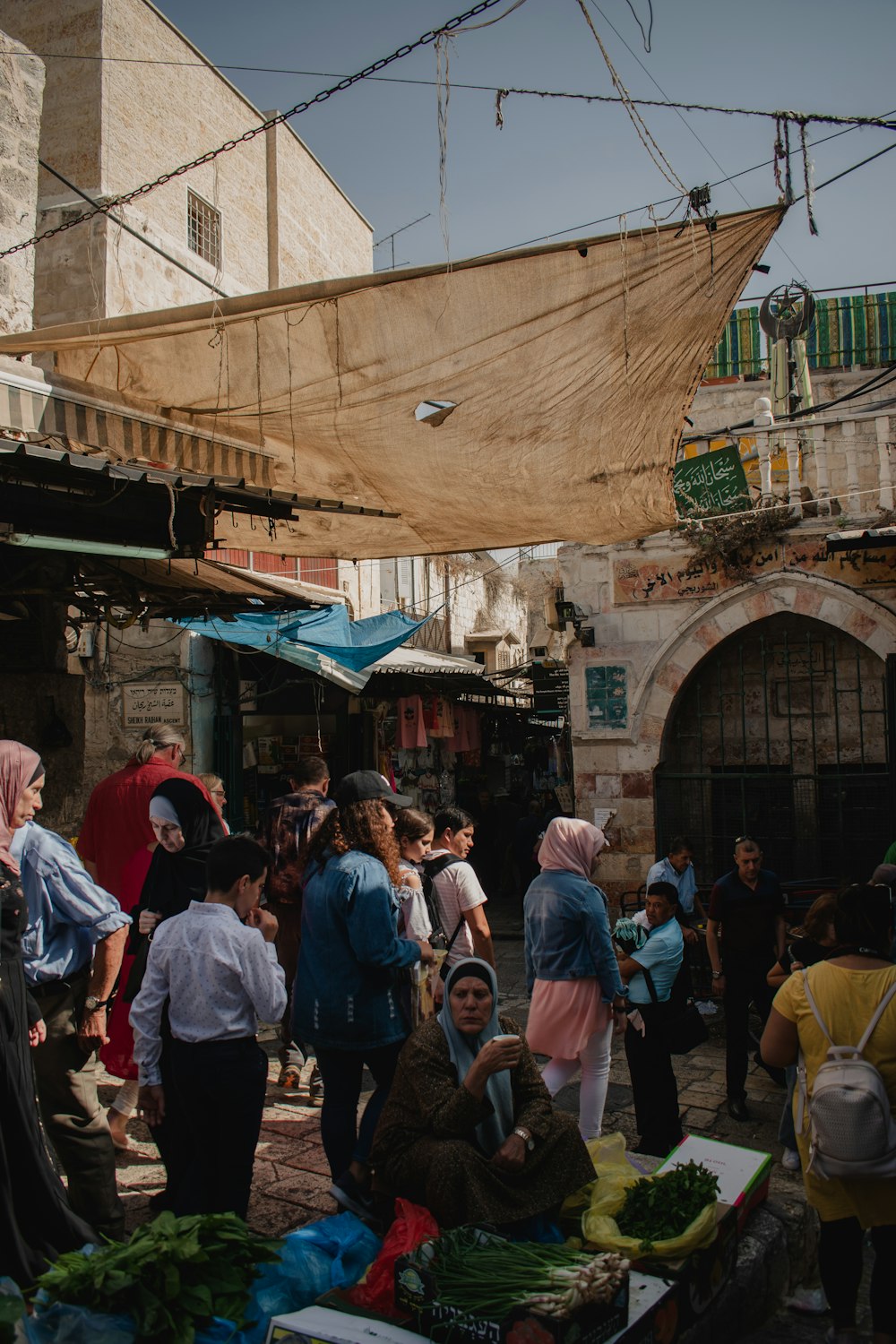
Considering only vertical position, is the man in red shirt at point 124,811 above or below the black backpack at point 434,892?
above

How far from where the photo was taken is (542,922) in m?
4.61

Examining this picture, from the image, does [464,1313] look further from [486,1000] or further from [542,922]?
[542,922]

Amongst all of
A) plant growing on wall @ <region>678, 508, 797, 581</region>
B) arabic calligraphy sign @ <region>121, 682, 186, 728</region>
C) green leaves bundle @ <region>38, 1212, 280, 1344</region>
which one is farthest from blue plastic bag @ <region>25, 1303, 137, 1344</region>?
arabic calligraphy sign @ <region>121, 682, 186, 728</region>

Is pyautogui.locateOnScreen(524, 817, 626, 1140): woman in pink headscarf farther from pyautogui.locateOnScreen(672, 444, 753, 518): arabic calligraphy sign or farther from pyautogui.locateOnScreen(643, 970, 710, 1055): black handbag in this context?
pyautogui.locateOnScreen(672, 444, 753, 518): arabic calligraphy sign


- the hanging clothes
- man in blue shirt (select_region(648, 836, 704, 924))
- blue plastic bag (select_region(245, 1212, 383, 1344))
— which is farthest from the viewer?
the hanging clothes

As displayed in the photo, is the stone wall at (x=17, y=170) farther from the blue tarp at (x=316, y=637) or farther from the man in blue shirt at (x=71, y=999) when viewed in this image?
the man in blue shirt at (x=71, y=999)

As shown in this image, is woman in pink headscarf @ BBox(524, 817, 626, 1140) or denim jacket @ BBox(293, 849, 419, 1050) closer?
denim jacket @ BBox(293, 849, 419, 1050)

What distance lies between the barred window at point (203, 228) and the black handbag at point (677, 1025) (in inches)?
447

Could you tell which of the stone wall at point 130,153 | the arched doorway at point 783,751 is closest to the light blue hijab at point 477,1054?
the arched doorway at point 783,751

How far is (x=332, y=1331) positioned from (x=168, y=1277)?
446 mm

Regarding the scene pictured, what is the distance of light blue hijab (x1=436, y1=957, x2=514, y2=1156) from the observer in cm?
317

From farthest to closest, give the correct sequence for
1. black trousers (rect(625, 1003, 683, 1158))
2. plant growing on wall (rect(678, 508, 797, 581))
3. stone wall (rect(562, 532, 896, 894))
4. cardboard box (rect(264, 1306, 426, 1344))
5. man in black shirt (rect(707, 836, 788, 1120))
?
1. stone wall (rect(562, 532, 896, 894))
2. plant growing on wall (rect(678, 508, 797, 581))
3. man in black shirt (rect(707, 836, 788, 1120))
4. black trousers (rect(625, 1003, 683, 1158))
5. cardboard box (rect(264, 1306, 426, 1344))

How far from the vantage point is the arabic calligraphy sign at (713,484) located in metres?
9.80

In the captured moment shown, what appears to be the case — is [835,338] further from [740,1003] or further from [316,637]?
[740,1003]
